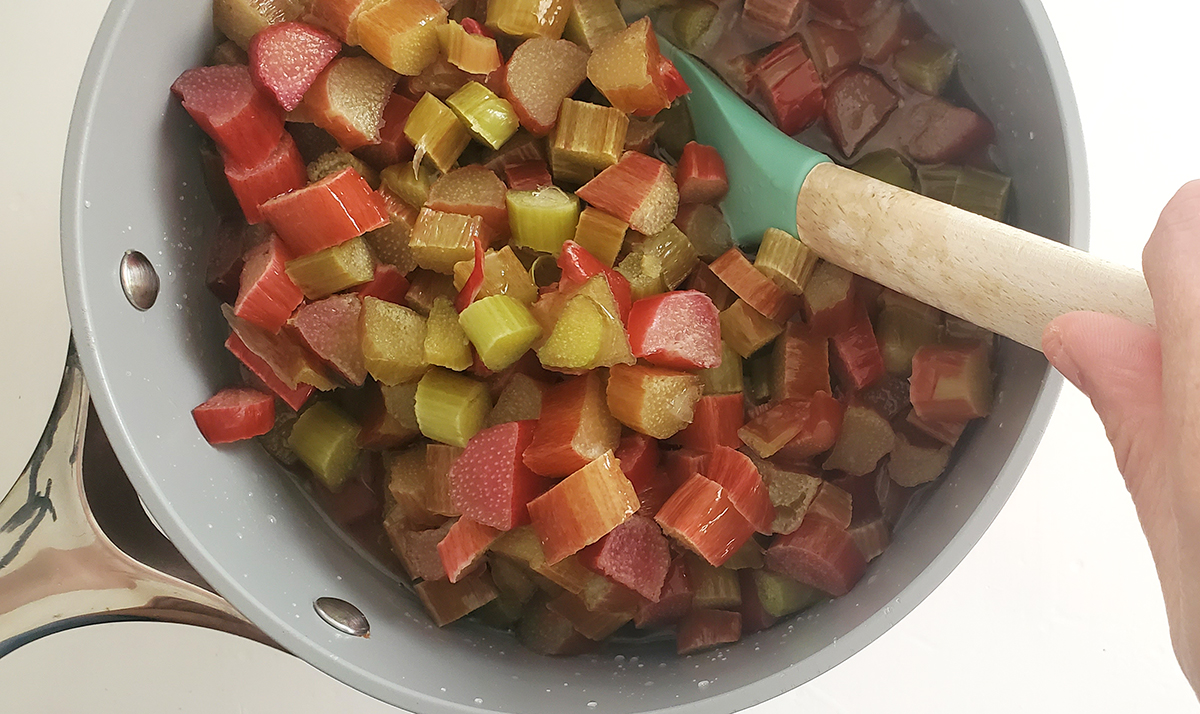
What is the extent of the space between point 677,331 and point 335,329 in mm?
447

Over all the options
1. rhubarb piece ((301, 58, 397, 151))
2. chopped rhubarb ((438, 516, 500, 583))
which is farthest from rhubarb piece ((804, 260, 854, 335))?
rhubarb piece ((301, 58, 397, 151))

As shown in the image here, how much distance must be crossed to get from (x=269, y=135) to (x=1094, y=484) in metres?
1.31

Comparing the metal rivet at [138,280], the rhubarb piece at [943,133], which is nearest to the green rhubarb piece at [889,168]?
the rhubarb piece at [943,133]

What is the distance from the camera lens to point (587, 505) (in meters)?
1.00

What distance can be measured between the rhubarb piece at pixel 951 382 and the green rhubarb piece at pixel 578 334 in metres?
0.42

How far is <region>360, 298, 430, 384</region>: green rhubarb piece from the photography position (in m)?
1.09

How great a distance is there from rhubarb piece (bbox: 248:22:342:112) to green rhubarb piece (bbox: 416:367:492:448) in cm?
40

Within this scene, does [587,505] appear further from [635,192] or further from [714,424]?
[635,192]

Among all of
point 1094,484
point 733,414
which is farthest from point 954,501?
point 1094,484

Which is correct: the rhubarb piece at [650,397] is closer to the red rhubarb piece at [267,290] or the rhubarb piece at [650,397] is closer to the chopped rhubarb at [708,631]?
the chopped rhubarb at [708,631]

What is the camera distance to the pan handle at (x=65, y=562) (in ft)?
3.14

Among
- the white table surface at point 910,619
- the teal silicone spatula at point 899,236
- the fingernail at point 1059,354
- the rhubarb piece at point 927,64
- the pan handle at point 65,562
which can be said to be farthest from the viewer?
the white table surface at point 910,619

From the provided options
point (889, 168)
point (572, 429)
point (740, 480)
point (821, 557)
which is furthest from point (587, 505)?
point (889, 168)

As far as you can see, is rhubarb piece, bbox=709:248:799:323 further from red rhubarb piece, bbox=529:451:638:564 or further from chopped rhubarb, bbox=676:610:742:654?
chopped rhubarb, bbox=676:610:742:654
